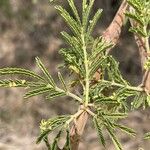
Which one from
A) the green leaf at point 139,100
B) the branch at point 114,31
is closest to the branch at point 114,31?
the branch at point 114,31

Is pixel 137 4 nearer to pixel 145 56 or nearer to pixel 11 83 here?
pixel 145 56

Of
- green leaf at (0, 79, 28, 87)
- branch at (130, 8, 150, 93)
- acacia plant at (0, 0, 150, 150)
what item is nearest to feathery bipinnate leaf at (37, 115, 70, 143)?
acacia plant at (0, 0, 150, 150)

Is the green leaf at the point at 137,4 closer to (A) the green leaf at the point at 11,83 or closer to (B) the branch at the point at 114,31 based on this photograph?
(B) the branch at the point at 114,31

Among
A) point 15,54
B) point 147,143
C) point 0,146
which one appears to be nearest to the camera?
point 147,143

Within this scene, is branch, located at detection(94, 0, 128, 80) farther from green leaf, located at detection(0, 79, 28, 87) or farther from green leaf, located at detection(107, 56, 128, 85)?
green leaf, located at detection(0, 79, 28, 87)

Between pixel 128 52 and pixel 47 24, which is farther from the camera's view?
pixel 47 24

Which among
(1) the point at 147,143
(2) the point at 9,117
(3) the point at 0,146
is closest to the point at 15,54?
(2) the point at 9,117

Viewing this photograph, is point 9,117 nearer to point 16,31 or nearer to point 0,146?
point 0,146
